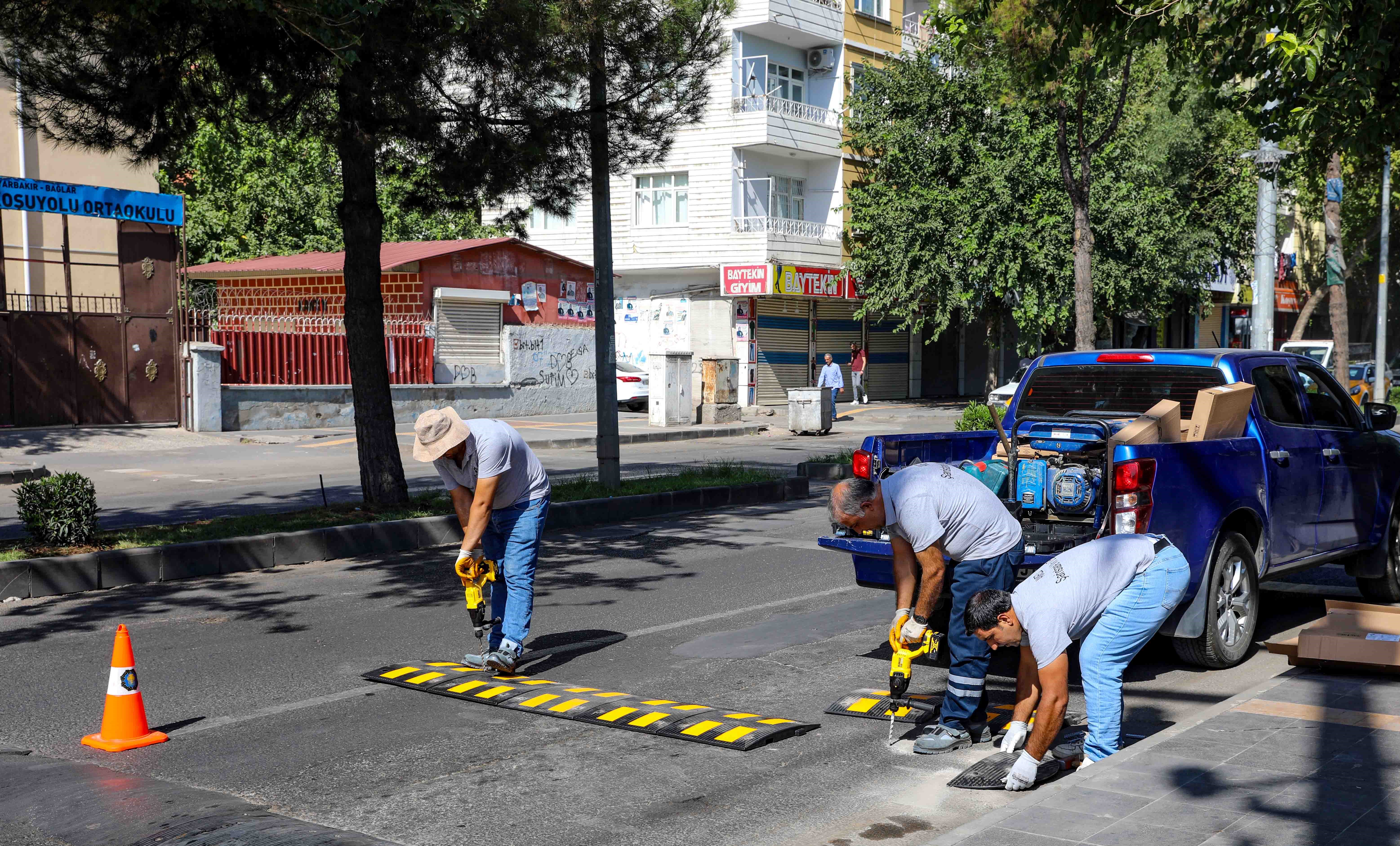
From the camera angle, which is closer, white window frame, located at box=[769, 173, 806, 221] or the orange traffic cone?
the orange traffic cone

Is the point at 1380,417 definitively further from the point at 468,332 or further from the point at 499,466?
the point at 468,332

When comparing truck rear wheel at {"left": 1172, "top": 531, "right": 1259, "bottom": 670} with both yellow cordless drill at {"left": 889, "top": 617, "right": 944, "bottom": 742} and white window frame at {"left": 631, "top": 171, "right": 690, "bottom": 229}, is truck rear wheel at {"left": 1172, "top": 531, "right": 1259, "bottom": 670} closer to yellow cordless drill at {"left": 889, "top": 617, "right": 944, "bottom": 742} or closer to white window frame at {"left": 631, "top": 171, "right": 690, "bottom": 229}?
yellow cordless drill at {"left": 889, "top": 617, "right": 944, "bottom": 742}

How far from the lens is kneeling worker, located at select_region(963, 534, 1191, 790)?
15.6 feet

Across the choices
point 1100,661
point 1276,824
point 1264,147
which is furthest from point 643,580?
point 1264,147

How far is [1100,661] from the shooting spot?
4938 millimetres

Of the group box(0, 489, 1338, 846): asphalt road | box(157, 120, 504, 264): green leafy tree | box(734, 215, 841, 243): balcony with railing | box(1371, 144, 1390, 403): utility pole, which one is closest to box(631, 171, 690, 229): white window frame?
box(734, 215, 841, 243): balcony with railing

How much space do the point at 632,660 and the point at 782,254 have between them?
96.4 feet

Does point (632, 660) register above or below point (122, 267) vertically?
below

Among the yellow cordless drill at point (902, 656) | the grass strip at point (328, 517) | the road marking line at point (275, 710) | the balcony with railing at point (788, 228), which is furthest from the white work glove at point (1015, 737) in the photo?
the balcony with railing at point (788, 228)

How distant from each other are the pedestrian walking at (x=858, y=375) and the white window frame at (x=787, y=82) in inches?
306

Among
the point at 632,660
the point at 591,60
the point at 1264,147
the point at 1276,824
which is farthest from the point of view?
the point at 1264,147

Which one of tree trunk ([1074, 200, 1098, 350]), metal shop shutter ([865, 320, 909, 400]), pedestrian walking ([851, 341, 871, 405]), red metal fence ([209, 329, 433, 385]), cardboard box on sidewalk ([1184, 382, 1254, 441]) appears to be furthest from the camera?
metal shop shutter ([865, 320, 909, 400])

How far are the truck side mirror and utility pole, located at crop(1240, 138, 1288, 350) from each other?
1159 cm

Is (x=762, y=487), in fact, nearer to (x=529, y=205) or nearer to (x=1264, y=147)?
(x=529, y=205)
